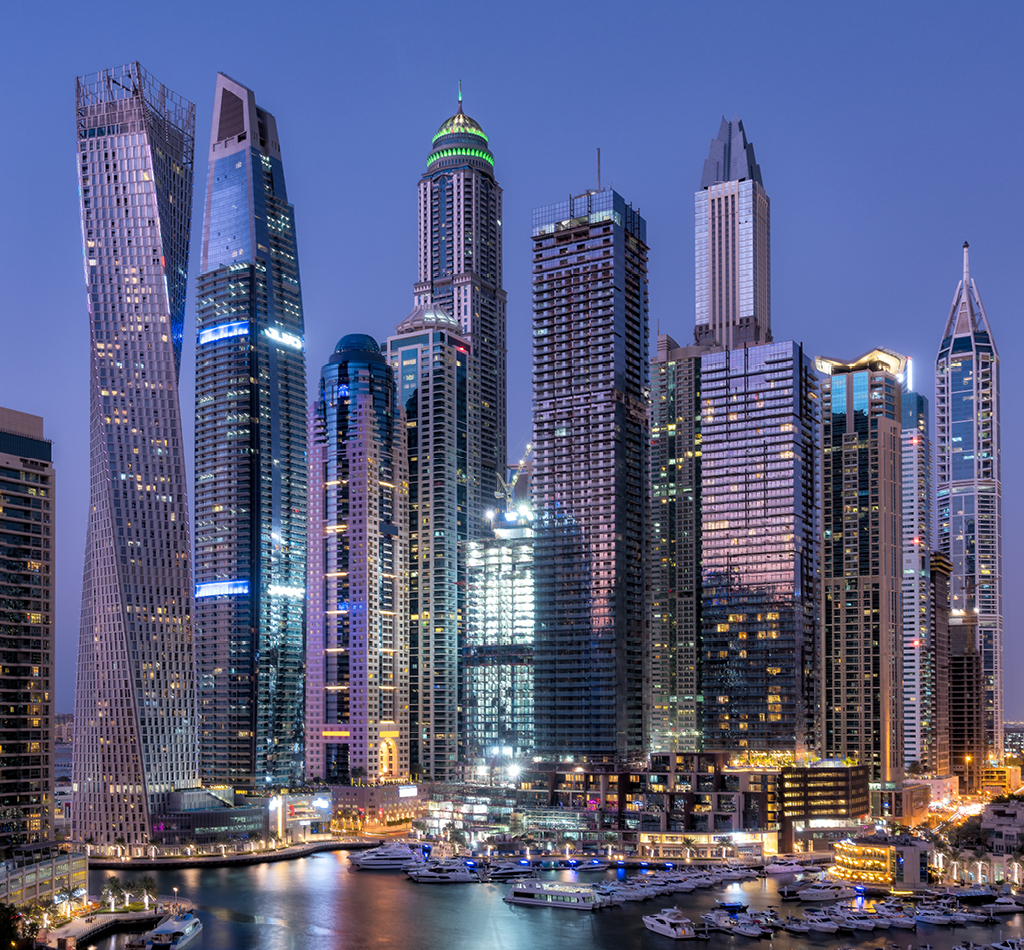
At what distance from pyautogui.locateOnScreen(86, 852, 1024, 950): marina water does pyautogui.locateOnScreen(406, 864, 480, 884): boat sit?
190 centimetres

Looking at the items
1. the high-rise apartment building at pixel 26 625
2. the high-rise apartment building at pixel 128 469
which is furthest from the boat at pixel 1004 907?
the high-rise apartment building at pixel 128 469

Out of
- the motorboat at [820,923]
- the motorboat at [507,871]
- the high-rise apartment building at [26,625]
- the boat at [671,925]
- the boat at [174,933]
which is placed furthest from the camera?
the motorboat at [507,871]

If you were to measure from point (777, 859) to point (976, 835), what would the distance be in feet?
92.7

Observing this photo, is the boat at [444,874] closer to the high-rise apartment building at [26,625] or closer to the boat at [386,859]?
the boat at [386,859]

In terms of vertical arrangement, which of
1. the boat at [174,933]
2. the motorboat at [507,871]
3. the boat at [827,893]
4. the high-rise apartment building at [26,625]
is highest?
the high-rise apartment building at [26,625]

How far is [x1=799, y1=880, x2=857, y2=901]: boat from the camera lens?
159 meters

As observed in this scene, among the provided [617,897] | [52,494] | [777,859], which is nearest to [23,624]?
[52,494]

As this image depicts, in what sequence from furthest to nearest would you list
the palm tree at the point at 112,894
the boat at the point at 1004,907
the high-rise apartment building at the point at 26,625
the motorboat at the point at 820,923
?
the boat at the point at 1004,907, the palm tree at the point at 112,894, the high-rise apartment building at the point at 26,625, the motorboat at the point at 820,923

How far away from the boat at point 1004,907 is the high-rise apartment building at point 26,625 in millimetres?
108156

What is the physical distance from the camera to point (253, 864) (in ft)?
648

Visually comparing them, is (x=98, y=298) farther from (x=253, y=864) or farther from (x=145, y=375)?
(x=253, y=864)

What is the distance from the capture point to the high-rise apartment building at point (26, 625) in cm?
14288

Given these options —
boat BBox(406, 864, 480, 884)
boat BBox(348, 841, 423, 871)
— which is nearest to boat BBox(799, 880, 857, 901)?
boat BBox(406, 864, 480, 884)

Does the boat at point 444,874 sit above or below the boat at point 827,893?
below
